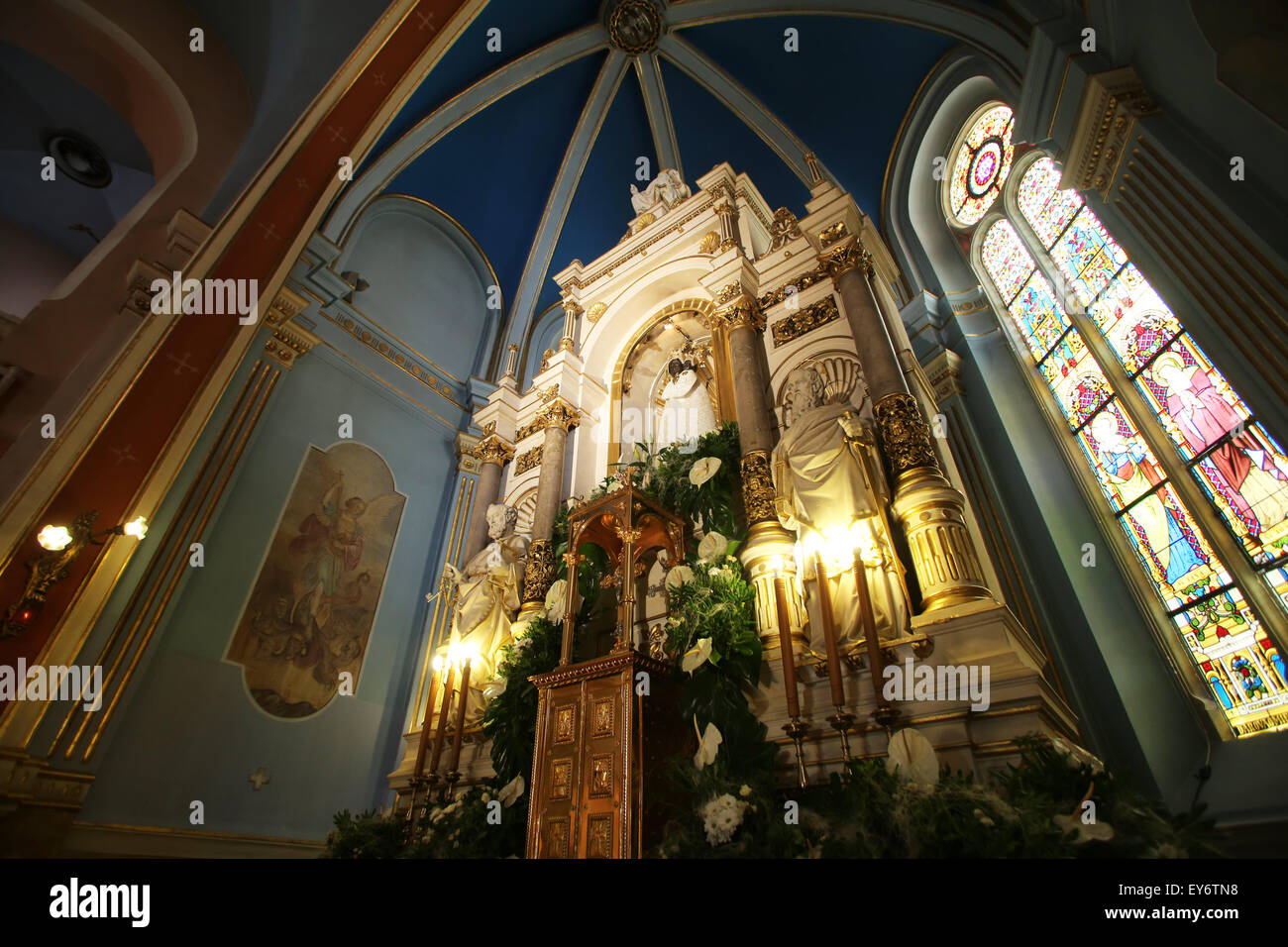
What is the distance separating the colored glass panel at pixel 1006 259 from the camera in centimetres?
853

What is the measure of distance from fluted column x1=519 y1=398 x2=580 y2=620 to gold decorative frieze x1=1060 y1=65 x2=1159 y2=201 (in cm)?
627

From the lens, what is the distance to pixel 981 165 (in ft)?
31.7

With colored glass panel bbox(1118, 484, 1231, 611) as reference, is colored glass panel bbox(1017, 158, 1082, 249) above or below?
above

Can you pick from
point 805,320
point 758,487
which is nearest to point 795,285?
point 805,320

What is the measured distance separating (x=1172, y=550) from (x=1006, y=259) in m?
5.05

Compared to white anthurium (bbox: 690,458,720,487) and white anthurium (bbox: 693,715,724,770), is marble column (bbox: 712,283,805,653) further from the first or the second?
white anthurium (bbox: 693,715,724,770)

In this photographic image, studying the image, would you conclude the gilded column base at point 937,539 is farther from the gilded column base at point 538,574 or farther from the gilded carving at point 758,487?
the gilded column base at point 538,574

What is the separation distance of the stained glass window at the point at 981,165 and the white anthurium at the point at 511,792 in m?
10.2

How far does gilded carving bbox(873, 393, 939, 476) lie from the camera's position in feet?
16.2

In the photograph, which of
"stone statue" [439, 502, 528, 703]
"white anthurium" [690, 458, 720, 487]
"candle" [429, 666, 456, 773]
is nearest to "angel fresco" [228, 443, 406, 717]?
"stone statue" [439, 502, 528, 703]

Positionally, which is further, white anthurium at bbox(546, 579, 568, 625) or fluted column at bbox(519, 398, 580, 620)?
fluted column at bbox(519, 398, 580, 620)

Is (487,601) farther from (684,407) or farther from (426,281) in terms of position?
(426,281)

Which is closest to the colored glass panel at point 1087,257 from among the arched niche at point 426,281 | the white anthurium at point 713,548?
the white anthurium at point 713,548

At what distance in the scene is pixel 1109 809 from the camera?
102 inches
